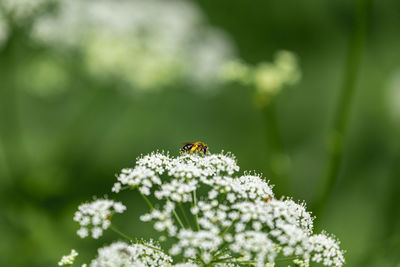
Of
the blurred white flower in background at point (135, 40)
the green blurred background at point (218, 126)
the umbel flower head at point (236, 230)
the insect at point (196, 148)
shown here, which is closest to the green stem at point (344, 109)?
the green blurred background at point (218, 126)

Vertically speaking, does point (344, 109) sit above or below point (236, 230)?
above

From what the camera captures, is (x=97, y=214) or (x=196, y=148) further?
(x=196, y=148)

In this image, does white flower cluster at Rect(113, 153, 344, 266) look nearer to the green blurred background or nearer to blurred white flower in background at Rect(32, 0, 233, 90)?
the green blurred background

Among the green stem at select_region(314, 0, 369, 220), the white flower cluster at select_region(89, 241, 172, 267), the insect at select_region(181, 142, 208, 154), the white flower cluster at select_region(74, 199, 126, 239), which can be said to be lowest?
the white flower cluster at select_region(89, 241, 172, 267)

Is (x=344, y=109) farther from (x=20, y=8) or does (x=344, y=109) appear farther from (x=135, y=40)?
(x=20, y=8)

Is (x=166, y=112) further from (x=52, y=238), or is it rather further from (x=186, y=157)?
(x=186, y=157)

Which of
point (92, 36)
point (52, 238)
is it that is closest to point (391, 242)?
point (52, 238)

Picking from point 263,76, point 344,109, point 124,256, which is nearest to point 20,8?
A: point 263,76

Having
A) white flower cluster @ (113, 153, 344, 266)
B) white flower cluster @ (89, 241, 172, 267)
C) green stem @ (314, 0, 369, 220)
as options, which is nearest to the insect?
white flower cluster @ (113, 153, 344, 266)

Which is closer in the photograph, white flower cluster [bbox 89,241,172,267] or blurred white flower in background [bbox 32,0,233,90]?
white flower cluster [bbox 89,241,172,267]
